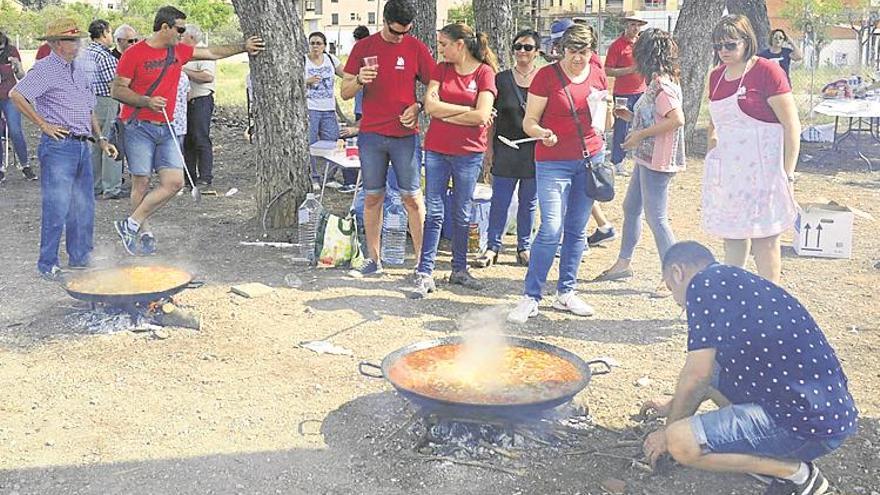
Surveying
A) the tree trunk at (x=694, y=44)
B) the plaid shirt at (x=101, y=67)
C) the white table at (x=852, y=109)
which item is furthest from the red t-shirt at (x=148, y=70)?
the white table at (x=852, y=109)

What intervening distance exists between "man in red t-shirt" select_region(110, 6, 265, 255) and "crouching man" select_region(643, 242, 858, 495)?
5.09 m

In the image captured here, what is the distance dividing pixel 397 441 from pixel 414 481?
0.37 meters

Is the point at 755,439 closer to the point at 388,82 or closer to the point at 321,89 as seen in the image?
the point at 388,82

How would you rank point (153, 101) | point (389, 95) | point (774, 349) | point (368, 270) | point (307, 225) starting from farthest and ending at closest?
point (307, 225) → point (368, 270) → point (153, 101) → point (389, 95) → point (774, 349)

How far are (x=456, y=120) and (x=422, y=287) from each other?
1.29 m

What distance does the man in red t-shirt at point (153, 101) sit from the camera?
286 inches

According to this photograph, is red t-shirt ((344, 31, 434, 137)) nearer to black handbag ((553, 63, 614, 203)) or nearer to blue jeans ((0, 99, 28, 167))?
black handbag ((553, 63, 614, 203))

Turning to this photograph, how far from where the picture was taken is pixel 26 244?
28.0 ft

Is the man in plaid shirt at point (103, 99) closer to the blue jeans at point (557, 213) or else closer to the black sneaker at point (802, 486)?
the blue jeans at point (557, 213)

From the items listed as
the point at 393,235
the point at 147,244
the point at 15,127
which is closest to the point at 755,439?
the point at 393,235

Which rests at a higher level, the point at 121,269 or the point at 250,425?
the point at 121,269

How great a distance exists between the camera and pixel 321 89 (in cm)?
1084

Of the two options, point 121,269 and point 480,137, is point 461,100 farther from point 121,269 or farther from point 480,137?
point 121,269

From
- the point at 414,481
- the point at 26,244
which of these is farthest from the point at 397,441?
the point at 26,244
